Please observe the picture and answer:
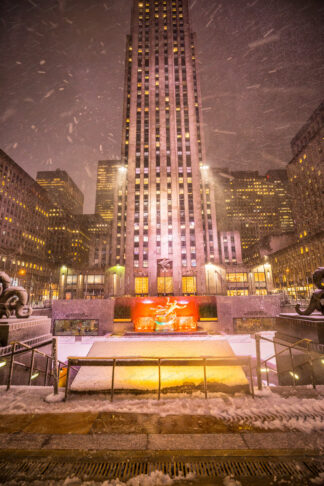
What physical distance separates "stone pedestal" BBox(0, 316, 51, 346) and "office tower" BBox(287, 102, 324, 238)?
103 metres

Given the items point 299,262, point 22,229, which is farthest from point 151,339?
point 22,229

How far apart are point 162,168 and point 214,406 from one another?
214 ft

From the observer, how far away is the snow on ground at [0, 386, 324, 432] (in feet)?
13.6

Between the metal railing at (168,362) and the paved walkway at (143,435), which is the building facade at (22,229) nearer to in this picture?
the metal railing at (168,362)

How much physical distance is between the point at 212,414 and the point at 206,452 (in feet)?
3.65

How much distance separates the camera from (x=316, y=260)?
7362 centimetres

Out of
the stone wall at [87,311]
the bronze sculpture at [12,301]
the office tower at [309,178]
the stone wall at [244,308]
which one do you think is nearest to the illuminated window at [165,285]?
the stone wall at [244,308]

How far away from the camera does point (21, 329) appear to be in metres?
10.1

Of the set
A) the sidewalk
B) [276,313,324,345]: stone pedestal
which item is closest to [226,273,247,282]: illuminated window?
[276,313,324,345]: stone pedestal

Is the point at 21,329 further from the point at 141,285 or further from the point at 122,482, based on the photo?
the point at 141,285

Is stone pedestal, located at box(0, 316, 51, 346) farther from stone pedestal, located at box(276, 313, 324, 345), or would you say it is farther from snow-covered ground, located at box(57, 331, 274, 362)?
stone pedestal, located at box(276, 313, 324, 345)

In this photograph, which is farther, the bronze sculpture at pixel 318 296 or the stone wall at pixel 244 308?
the stone wall at pixel 244 308

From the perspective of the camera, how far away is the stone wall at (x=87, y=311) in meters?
29.5

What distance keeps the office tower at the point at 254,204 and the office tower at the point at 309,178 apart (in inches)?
2805
